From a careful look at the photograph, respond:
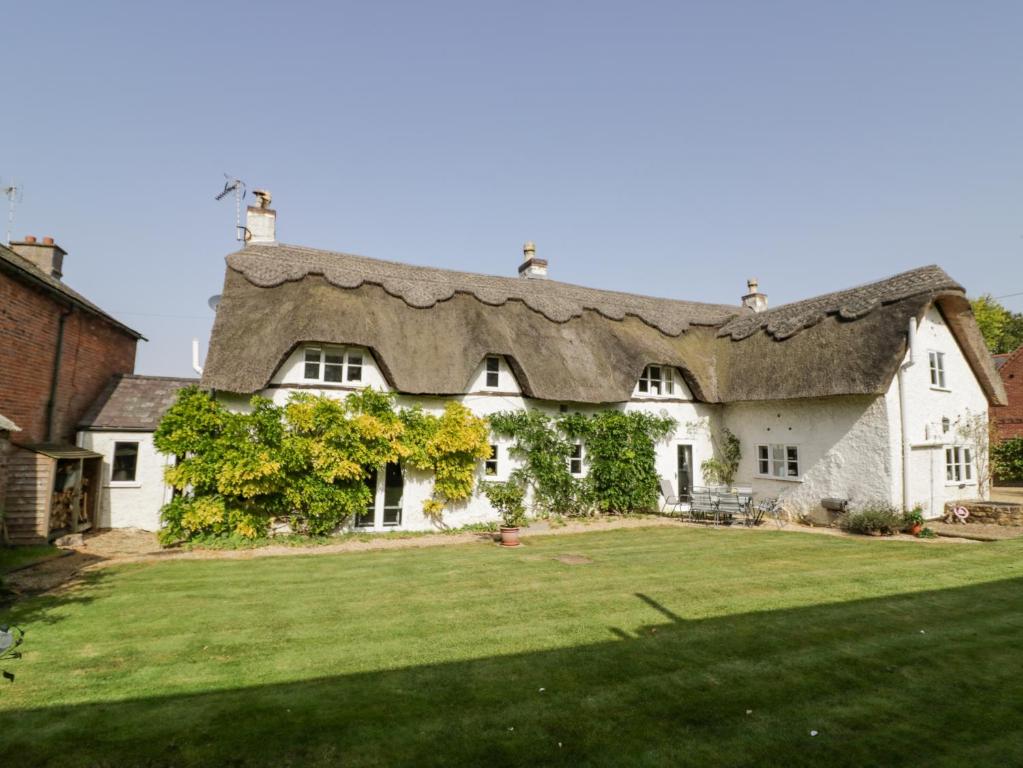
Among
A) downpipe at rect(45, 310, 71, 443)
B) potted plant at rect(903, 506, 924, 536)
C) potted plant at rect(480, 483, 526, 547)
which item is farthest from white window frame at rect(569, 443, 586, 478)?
downpipe at rect(45, 310, 71, 443)

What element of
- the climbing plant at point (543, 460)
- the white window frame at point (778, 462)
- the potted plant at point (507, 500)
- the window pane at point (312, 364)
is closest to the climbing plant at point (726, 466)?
the white window frame at point (778, 462)

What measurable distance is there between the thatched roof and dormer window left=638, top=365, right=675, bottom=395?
596mm

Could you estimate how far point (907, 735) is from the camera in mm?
4129

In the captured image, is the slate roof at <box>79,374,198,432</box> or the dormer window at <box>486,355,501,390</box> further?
the dormer window at <box>486,355,501,390</box>

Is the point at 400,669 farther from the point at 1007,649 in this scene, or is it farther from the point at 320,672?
the point at 1007,649

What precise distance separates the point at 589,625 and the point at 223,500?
9.92 metres

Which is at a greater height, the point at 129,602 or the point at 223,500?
the point at 223,500

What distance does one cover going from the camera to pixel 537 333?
56.0ft

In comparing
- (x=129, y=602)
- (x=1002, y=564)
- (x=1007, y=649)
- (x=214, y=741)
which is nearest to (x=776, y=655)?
(x=1007, y=649)

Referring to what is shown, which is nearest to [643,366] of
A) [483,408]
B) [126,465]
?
[483,408]

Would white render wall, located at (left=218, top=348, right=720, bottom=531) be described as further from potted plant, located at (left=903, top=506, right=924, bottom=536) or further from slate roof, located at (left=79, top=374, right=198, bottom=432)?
potted plant, located at (left=903, top=506, right=924, bottom=536)

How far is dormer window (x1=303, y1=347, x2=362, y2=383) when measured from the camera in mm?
14078

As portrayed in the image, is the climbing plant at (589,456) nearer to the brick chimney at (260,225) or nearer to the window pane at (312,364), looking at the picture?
the window pane at (312,364)

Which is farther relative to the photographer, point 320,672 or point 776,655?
point 776,655
